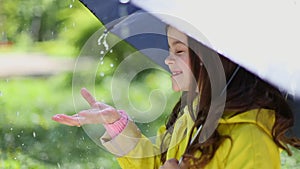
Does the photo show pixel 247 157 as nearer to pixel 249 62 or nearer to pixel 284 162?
pixel 249 62

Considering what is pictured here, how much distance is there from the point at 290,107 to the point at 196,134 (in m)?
0.18

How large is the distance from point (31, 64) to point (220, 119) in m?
3.03

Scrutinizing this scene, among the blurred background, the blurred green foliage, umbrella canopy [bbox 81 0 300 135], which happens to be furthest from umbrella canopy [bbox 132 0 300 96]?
the blurred green foliage

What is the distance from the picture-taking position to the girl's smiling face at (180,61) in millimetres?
1487

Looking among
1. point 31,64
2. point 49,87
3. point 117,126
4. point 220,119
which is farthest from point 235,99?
point 31,64

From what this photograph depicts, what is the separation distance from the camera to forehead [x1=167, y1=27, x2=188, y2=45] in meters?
1.50

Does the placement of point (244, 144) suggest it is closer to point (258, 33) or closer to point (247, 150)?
point (247, 150)

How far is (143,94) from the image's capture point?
342 cm

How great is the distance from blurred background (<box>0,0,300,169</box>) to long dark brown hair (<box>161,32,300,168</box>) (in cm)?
156

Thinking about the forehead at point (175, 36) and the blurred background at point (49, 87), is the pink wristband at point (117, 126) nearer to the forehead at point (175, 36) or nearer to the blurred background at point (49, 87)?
the forehead at point (175, 36)

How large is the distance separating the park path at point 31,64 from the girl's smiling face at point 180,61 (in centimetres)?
232

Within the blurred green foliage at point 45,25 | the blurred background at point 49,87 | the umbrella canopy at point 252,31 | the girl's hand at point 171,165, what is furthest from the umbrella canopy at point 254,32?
the blurred green foliage at point 45,25

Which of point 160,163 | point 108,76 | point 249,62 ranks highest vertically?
point 249,62

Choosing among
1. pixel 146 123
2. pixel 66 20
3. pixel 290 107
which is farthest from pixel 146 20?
pixel 66 20
